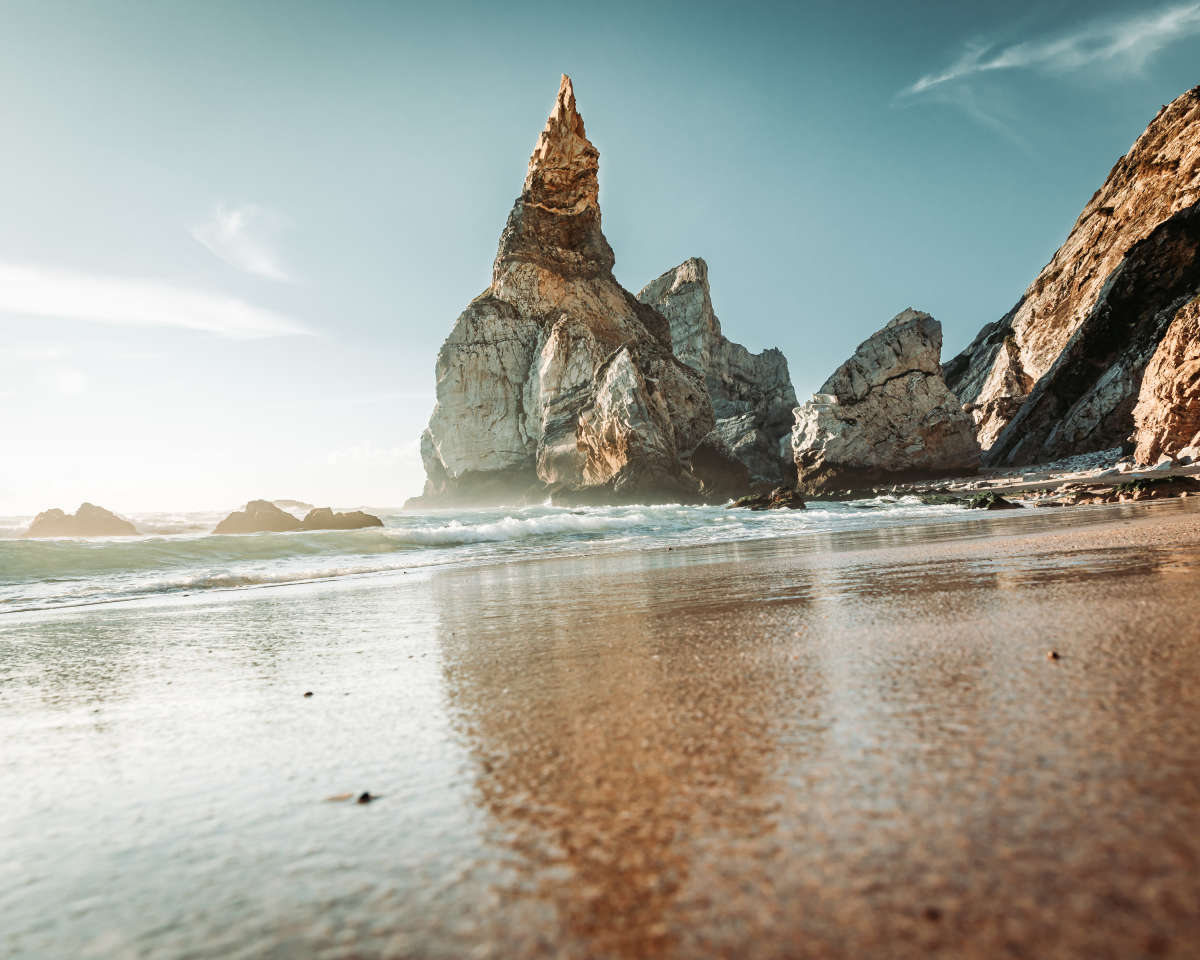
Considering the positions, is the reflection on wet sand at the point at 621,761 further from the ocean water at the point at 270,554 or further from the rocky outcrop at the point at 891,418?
the rocky outcrop at the point at 891,418

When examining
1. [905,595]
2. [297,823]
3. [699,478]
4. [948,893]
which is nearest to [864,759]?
[948,893]

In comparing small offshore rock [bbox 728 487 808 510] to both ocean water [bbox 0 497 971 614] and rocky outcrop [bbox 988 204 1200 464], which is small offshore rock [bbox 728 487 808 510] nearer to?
ocean water [bbox 0 497 971 614]

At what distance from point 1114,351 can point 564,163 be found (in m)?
28.4

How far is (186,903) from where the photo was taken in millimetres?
701

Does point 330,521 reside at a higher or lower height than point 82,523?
lower

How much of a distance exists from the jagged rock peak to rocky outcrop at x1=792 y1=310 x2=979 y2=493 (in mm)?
20080

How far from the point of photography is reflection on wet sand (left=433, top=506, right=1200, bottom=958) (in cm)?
53

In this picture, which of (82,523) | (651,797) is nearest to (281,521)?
(82,523)

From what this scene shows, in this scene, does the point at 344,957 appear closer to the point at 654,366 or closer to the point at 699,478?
the point at 699,478

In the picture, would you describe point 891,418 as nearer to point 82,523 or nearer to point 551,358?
point 551,358

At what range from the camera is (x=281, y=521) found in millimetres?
16750

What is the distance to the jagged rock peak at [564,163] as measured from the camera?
37.8m

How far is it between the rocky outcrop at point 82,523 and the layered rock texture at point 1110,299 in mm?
31531

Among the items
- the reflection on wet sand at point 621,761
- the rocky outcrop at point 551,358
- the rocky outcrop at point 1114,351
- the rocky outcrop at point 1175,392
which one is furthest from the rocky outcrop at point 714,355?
the reflection on wet sand at point 621,761
